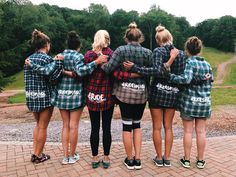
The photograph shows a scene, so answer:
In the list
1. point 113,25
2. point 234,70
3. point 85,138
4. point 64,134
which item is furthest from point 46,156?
point 113,25

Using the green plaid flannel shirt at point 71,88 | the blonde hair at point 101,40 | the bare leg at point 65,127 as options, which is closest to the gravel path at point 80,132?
the bare leg at point 65,127

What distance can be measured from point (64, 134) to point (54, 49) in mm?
52229

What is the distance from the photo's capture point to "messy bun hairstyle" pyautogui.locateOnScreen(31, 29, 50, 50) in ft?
13.9

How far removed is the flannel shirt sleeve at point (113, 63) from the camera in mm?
3826

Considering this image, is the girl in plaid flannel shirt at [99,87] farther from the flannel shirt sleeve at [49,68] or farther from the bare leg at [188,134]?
the bare leg at [188,134]

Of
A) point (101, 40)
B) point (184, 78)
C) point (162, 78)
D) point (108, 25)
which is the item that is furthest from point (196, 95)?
point (108, 25)

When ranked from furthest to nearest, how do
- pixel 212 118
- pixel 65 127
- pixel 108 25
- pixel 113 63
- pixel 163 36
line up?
1. pixel 108 25
2. pixel 212 118
3. pixel 65 127
4. pixel 163 36
5. pixel 113 63

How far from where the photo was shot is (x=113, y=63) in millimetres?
3822

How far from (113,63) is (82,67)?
446 millimetres

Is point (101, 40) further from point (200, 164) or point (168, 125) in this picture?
A: point (200, 164)

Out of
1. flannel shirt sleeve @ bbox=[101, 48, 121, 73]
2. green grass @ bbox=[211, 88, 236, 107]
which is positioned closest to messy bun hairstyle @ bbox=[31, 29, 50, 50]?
flannel shirt sleeve @ bbox=[101, 48, 121, 73]

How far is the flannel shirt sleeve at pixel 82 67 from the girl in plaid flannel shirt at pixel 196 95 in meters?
1.15

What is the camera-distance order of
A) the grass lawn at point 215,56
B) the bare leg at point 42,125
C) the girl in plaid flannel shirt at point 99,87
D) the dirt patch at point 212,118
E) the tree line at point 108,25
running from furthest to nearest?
the grass lawn at point 215,56, the tree line at point 108,25, the dirt patch at point 212,118, the bare leg at point 42,125, the girl in plaid flannel shirt at point 99,87

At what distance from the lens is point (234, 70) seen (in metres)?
43.3
